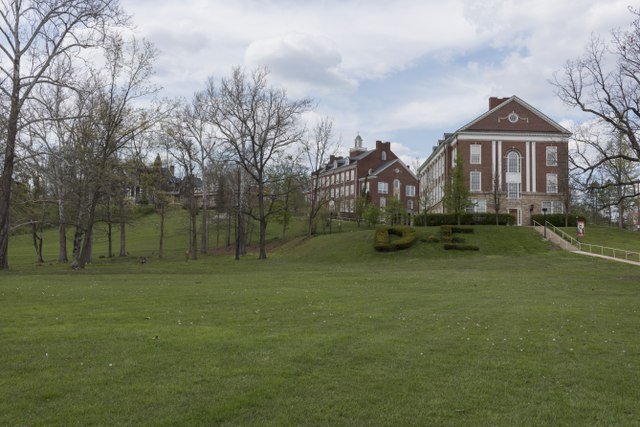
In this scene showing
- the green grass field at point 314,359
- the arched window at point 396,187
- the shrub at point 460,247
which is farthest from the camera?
the arched window at point 396,187

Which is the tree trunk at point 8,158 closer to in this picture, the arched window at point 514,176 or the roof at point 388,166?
the arched window at point 514,176

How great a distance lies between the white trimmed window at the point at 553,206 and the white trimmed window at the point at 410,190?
1485 inches

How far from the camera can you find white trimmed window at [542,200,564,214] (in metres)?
58.9

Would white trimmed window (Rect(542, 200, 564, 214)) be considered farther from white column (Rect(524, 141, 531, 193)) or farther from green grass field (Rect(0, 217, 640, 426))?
green grass field (Rect(0, 217, 640, 426))

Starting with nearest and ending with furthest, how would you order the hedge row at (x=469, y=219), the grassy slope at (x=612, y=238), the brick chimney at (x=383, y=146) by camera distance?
the grassy slope at (x=612, y=238), the hedge row at (x=469, y=219), the brick chimney at (x=383, y=146)

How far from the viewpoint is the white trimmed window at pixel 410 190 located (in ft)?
317

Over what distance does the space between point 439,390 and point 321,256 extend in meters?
36.4

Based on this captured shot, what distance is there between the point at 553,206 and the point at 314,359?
192 feet

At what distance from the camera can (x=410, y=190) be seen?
318 ft

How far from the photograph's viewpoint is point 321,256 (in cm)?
4256

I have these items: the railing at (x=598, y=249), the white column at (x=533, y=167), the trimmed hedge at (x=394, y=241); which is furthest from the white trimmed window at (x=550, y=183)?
the trimmed hedge at (x=394, y=241)

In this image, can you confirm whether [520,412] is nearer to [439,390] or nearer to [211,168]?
[439,390]

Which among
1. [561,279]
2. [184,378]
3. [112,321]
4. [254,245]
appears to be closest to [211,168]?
A: [254,245]

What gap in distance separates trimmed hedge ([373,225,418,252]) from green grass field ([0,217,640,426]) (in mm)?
24703
